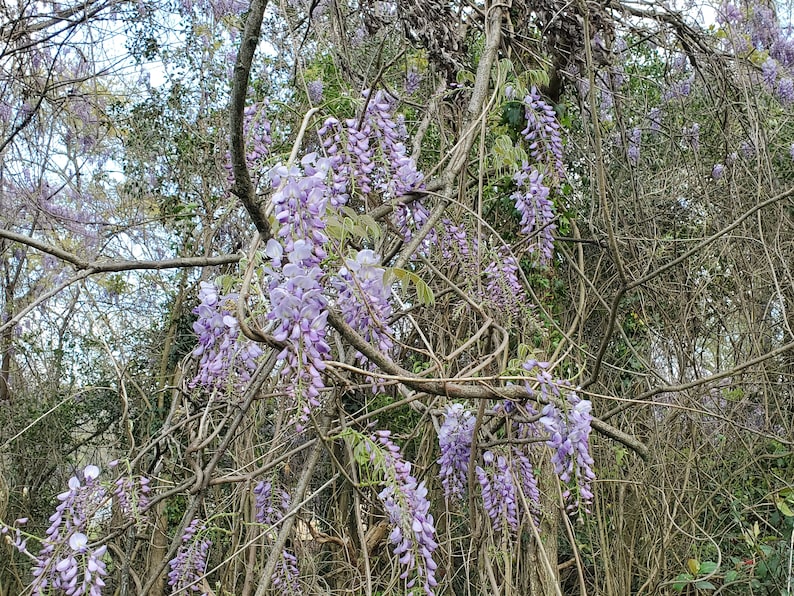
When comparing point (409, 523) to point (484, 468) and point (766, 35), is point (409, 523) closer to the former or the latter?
point (484, 468)

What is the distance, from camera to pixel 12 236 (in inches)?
49.4

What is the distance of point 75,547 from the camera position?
51.3 inches

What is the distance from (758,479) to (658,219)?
167 cm

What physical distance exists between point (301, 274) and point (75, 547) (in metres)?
0.77

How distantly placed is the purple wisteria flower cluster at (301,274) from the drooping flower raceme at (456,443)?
65 cm

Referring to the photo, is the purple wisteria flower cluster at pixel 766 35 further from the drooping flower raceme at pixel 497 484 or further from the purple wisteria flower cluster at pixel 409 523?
the purple wisteria flower cluster at pixel 409 523

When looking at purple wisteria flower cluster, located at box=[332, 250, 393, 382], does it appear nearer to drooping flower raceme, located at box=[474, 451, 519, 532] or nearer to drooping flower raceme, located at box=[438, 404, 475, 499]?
drooping flower raceme, located at box=[438, 404, 475, 499]

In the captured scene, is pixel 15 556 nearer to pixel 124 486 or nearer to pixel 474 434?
pixel 124 486

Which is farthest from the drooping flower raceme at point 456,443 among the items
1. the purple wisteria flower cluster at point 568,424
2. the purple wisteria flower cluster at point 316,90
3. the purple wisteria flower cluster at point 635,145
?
the purple wisteria flower cluster at point 316,90

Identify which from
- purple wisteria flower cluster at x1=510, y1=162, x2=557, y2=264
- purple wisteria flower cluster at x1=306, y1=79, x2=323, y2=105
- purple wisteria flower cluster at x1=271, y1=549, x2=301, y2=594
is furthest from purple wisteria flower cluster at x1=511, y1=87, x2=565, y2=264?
purple wisteria flower cluster at x1=306, y1=79, x2=323, y2=105

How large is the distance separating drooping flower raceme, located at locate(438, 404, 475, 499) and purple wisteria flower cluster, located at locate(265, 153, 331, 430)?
0.65 m

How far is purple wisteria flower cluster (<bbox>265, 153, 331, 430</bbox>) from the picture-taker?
957mm

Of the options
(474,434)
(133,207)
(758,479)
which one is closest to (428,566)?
(474,434)

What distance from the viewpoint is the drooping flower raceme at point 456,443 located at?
Result: 1632 mm
